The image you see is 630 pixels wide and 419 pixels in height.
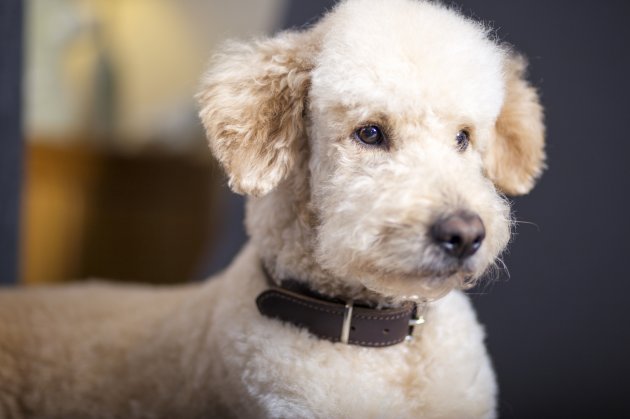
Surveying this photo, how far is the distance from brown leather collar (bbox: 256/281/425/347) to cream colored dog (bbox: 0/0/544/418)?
0.05 ft

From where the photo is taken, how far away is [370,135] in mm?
833

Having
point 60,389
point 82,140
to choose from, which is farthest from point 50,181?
point 60,389

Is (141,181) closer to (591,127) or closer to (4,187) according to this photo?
(4,187)

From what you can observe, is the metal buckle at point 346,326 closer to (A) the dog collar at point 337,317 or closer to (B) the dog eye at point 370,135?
(A) the dog collar at point 337,317

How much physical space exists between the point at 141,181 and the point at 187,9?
0.86 metres

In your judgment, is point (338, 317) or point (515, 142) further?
point (515, 142)

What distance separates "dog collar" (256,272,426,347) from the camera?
2.81ft

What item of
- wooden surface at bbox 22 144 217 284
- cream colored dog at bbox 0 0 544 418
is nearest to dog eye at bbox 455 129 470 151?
cream colored dog at bbox 0 0 544 418

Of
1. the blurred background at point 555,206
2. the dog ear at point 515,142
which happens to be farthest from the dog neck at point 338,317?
the blurred background at point 555,206

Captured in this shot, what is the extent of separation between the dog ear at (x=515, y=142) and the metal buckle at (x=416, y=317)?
0.81 feet

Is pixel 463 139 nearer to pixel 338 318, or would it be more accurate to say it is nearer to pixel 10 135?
pixel 338 318

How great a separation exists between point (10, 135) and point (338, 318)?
36.5 inches

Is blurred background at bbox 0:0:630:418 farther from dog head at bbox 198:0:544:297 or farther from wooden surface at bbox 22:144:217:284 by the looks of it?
wooden surface at bbox 22:144:217:284

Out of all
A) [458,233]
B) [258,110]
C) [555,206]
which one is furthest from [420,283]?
[555,206]
